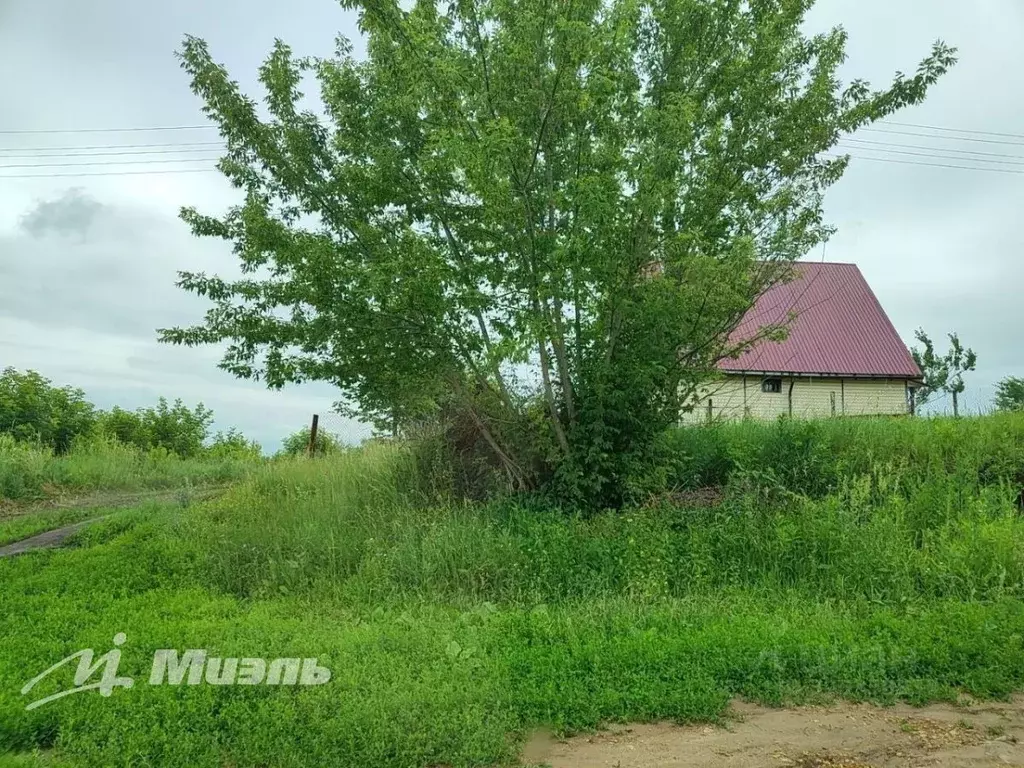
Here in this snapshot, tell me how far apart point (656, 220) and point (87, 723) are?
290 inches

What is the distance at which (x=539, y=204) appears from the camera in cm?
818

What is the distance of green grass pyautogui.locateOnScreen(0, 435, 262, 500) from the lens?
14.3 meters

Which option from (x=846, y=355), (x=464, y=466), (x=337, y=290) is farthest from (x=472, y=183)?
(x=846, y=355)

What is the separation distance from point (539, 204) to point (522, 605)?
437 cm

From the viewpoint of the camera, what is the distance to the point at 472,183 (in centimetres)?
759

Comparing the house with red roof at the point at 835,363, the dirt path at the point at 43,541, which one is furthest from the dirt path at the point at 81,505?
the house with red roof at the point at 835,363

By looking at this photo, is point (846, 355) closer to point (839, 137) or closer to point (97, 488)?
point (839, 137)

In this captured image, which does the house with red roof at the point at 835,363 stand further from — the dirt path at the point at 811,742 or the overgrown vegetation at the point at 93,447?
the dirt path at the point at 811,742

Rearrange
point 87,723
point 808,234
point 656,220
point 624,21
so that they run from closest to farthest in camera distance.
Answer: point 87,723 < point 624,21 < point 656,220 < point 808,234

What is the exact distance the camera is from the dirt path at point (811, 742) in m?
3.71

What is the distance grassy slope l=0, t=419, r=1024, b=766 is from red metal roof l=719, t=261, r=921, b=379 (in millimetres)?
17562

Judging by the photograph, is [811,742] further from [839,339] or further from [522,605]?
[839,339]

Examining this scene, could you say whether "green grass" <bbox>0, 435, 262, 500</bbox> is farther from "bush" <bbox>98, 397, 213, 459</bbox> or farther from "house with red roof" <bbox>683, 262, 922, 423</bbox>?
"house with red roof" <bbox>683, 262, 922, 423</bbox>

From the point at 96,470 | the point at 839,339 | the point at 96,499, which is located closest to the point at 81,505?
the point at 96,499
